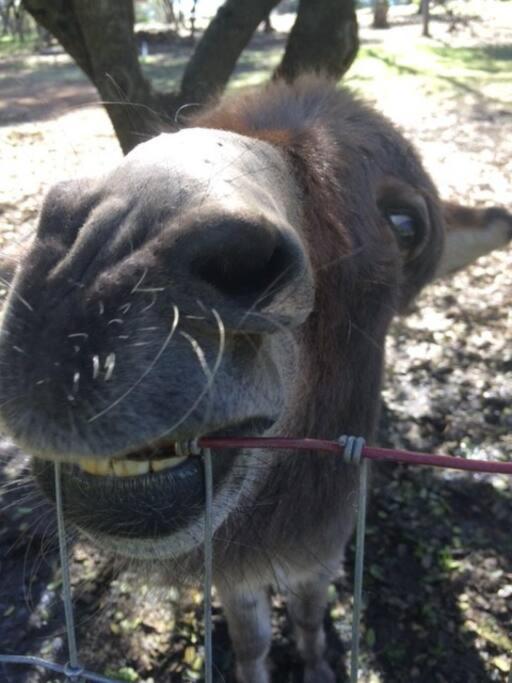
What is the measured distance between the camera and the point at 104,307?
1.27 meters

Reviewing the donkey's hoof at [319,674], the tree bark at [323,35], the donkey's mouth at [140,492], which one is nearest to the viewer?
the donkey's mouth at [140,492]

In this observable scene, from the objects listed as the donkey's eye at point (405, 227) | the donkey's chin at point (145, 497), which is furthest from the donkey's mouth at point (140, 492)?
the donkey's eye at point (405, 227)

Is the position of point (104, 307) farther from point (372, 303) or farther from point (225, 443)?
point (372, 303)

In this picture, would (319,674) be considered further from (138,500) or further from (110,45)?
(110,45)

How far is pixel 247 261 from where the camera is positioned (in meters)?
1.30

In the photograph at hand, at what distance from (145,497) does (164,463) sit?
8cm

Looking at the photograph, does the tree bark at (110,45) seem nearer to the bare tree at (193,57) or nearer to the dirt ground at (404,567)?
the bare tree at (193,57)

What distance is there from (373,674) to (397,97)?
38.9ft

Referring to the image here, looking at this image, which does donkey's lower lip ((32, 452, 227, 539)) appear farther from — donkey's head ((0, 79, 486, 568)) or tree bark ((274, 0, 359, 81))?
tree bark ((274, 0, 359, 81))

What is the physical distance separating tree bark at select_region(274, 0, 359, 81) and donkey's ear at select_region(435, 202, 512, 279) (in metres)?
2.04

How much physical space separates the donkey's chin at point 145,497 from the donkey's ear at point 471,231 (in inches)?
73.4

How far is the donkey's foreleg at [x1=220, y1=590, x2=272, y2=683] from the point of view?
9.71 feet

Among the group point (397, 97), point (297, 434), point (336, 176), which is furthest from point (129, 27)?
point (397, 97)

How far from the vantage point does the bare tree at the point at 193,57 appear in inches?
172
